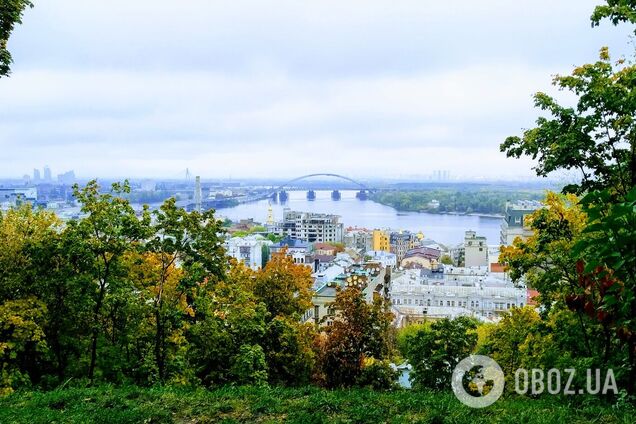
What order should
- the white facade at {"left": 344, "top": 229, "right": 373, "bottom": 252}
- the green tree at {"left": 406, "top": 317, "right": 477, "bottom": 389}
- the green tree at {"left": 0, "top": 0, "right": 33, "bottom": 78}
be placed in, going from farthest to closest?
the white facade at {"left": 344, "top": 229, "right": 373, "bottom": 252}
the green tree at {"left": 406, "top": 317, "right": 477, "bottom": 389}
the green tree at {"left": 0, "top": 0, "right": 33, "bottom": 78}

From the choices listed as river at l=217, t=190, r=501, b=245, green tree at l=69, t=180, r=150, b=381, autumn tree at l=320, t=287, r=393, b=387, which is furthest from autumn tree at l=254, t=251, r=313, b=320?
river at l=217, t=190, r=501, b=245

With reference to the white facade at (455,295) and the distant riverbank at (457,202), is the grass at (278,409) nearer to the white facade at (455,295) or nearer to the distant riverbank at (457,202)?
the white facade at (455,295)

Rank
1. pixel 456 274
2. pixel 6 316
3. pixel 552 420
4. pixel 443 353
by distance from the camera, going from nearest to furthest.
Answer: pixel 552 420 → pixel 6 316 → pixel 443 353 → pixel 456 274

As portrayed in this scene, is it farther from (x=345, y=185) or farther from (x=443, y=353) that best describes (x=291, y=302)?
(x=345, y=185)

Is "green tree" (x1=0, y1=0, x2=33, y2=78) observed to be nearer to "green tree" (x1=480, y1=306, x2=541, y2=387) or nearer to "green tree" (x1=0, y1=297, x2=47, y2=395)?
"green tree" (x1=0, y1=297, x2=47, y2=395)

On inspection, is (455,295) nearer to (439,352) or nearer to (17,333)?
(439,352)

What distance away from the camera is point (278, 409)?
364cm

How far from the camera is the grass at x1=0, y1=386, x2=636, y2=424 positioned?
10.7 ft

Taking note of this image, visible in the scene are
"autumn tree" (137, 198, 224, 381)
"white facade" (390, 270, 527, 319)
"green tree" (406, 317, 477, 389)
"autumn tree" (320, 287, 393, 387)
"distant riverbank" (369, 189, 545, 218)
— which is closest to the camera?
"autumn tree" (137, 198, 224, 381)

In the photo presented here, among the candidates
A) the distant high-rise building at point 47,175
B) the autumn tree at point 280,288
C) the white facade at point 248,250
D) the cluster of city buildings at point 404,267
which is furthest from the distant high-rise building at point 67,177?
the autumn tree at point 280,288

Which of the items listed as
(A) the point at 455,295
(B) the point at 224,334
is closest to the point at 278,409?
(B) the point at 224,334

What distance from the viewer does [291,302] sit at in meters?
9.12

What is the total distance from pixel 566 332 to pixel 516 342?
115 inches

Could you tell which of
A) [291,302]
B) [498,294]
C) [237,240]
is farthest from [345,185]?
[291,302]
